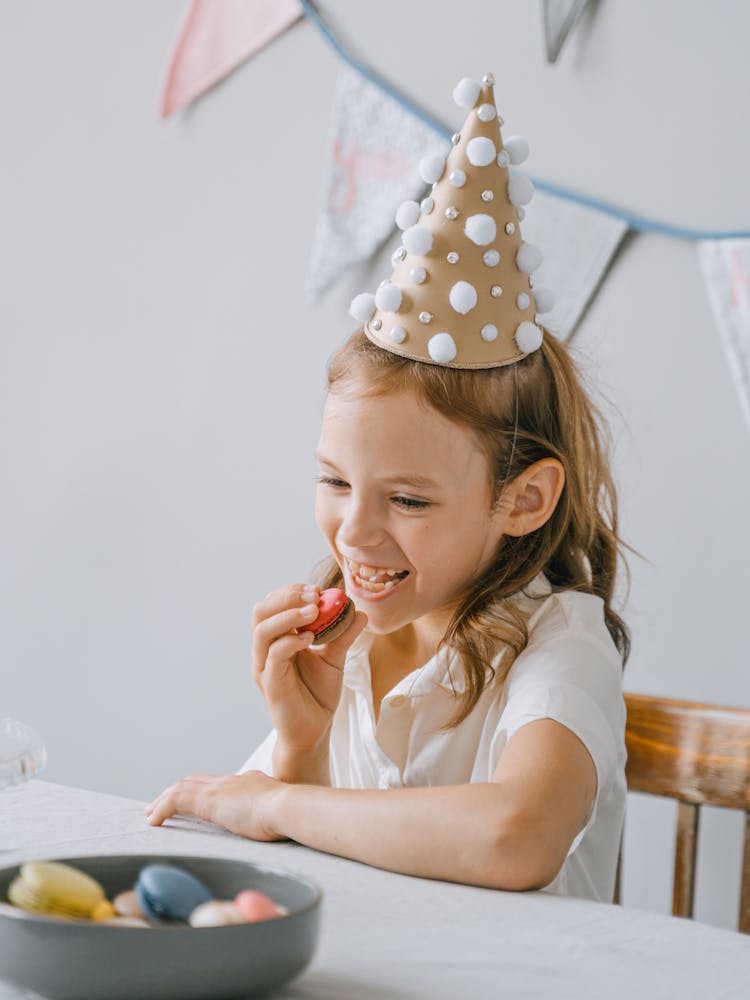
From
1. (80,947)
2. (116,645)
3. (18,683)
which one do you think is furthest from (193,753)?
(80,947)

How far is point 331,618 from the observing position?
991mm

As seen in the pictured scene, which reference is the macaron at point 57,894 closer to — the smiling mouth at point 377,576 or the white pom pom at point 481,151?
the smiling mouth at point 377,576

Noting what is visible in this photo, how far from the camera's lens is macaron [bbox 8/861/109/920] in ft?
1.68

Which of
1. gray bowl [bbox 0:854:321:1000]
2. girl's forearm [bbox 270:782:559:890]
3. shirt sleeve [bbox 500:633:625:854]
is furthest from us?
shirt sleeve [bbox 500:633:625:854]

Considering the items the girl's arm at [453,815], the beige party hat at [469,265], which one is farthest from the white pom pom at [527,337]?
the girl's arm at [453,815]

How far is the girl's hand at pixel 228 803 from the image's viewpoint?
850 millimetres

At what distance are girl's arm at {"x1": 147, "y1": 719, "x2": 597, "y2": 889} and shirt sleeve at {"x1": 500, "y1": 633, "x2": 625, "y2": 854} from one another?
0.01 m

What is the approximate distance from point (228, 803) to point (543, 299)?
20.1 inches

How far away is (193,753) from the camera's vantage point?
6.56 feet

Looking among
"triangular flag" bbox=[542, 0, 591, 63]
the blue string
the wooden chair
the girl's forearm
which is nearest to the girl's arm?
the girl's forearm

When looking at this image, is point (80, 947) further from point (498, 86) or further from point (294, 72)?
point (294, 72)

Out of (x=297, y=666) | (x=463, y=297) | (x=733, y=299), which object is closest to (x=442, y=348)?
(x=463, y=297)

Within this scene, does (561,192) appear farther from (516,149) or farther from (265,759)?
(265,759)

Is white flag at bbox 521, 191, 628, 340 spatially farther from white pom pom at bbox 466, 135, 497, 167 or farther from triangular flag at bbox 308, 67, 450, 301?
white pom pom at bbox 466, 135, 497, 167
